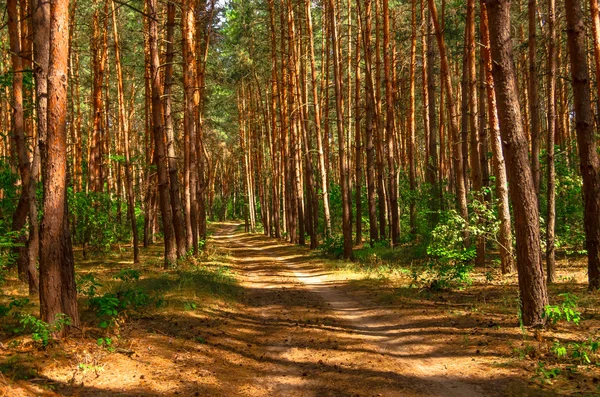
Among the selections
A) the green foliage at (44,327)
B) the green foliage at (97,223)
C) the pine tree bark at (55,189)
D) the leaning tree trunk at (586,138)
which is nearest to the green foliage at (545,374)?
the leaning tree trunk at (586,138)

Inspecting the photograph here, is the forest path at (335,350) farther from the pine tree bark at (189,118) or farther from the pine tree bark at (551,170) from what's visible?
the pine tree bark at (189,118)

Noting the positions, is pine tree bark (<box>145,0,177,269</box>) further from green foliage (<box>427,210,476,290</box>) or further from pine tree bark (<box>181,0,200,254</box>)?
green foliage (<box>427,210,476,290</box>)

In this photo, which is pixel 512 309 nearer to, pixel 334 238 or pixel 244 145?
pixel 334 238

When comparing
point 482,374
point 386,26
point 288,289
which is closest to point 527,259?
point 482,374

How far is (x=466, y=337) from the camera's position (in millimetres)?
7523

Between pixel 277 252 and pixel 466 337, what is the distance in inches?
732

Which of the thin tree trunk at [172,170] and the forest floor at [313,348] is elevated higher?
the thin tree trunk at [172,170]

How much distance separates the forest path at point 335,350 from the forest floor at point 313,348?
0.02 m

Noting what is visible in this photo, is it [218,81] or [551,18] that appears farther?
[218,81]

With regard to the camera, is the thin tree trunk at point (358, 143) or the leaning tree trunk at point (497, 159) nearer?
the leaning tree trunk at point (497, 159)

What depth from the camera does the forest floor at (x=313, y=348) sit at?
18.6 ft

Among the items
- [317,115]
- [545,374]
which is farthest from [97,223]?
[545,374]

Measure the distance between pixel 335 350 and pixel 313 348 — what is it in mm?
403

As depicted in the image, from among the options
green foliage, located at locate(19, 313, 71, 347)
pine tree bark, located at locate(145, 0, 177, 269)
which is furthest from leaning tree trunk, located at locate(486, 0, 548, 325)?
pine tree bark, located at locate(145, 0, 177, 269)
